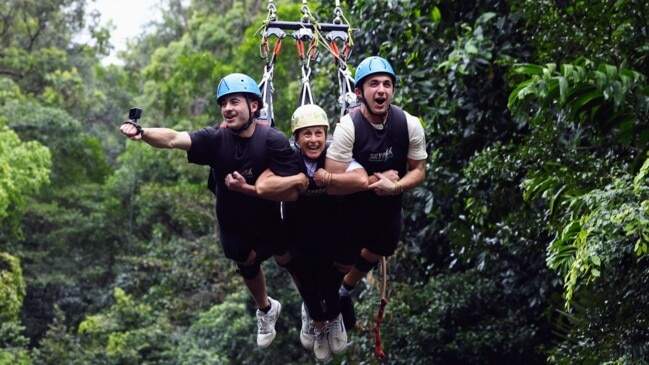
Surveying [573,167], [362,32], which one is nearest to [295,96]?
[362,32]

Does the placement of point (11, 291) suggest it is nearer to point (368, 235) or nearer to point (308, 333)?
point (308, 333)

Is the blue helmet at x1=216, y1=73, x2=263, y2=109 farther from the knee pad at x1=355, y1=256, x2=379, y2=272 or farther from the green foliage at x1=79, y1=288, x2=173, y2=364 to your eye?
the green foliage at x1=79, y1=288, x2=173, y2=364

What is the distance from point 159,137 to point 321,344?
7.25 feet

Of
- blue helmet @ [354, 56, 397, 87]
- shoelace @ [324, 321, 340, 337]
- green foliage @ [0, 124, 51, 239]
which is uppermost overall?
blue helmet @ [354, 56, 397, 87]

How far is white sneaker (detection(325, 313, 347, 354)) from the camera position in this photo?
7.08m

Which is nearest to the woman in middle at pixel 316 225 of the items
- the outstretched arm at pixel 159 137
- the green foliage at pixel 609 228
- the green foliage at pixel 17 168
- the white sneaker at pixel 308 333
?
the white sneaker at pixel 308 333

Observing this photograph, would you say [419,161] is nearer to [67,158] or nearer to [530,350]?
[530,350]

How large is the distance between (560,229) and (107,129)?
80.7 feet

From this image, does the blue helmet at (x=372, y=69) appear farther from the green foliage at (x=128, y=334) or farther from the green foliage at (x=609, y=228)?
the green foliage at (x=128, y=334)

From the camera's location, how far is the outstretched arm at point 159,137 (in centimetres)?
531

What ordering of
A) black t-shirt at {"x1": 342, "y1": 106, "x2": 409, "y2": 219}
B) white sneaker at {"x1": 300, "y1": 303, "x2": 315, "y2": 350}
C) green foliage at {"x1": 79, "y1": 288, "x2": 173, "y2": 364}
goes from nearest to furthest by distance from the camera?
black t-shirt at {"x1": 342, "y1": 106, "x2": 409, "y2": 219}, white sneaker at {"x1": 300, "y1": 303, "x2": 315, "y2": 350}, green foliage at {"x1": 79, "y1": 288, "x2": 173, "y2": 364}

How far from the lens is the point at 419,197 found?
39.5 ft

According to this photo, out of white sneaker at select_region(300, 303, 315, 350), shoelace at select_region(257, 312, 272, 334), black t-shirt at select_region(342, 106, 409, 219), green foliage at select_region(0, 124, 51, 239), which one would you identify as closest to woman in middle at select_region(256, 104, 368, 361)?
white sneaker at select_region(300, 303, 315, 350)

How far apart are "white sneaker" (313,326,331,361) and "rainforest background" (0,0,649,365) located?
149 centimetres
